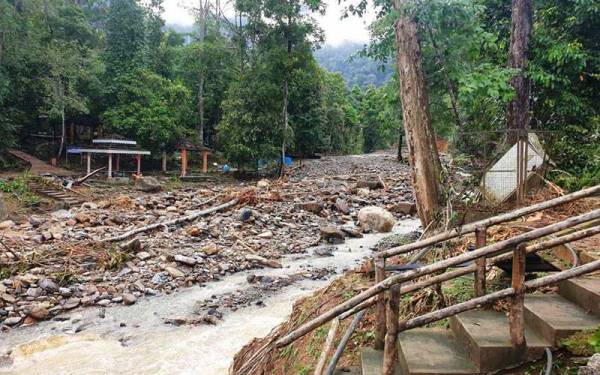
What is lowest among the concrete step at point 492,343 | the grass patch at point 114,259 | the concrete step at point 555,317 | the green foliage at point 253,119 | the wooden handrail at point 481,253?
the grass patch at point 114,259

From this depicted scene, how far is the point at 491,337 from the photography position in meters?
2.47

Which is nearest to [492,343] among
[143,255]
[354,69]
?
[143,255]

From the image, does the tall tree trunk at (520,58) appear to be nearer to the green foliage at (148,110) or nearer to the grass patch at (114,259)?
the grass patch at (114,259)

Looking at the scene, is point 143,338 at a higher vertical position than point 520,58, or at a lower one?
lower

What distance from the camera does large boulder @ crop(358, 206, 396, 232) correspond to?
523 inches

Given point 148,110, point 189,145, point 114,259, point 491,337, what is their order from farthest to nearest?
point 189,145 → point 148,110 → point 114,259 → point 491,337

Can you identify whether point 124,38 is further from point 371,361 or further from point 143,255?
point 371,361

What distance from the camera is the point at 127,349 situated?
5918 millimetres

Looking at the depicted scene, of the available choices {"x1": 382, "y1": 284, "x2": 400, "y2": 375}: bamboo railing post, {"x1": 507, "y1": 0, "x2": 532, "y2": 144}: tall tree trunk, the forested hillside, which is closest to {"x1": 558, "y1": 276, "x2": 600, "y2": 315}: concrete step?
{"x1": 382, "y1": 284, "x2": 400, "y2": 375}: bamboo railing post

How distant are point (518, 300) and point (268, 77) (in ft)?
73.9

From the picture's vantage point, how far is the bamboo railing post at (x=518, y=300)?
233 cm

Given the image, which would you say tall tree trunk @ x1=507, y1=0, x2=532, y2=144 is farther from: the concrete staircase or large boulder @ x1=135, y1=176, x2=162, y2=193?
large boulder @ x1=135, y1=176, x2=162, y2=193

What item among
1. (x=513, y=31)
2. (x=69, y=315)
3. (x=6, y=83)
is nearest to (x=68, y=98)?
(x=6, y=83)

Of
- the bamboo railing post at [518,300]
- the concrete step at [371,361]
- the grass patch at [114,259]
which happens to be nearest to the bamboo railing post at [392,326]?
the concrete step at [371,361]
